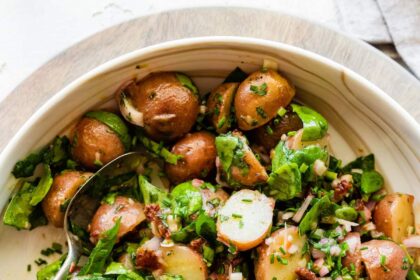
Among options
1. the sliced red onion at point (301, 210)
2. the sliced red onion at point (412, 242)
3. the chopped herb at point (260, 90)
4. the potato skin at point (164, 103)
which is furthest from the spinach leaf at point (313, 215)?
the potato skin at point (164, 103)

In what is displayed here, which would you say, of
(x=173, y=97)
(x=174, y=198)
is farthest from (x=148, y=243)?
(x=173, y=97)

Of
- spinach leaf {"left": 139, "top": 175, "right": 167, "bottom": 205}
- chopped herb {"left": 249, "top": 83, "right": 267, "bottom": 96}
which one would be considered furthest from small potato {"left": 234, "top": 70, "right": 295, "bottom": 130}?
spinach leaf {"left": 139, "top": 175, "right": 167, "bottom": 205}

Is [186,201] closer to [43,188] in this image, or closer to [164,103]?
[164,103]

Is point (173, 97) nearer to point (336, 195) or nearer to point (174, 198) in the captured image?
point (174, 198)

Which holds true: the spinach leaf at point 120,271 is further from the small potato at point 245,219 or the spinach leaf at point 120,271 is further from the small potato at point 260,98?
the small potato at point 260,98

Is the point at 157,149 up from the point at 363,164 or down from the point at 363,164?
up

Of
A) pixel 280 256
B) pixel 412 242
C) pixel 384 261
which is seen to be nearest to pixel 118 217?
pixel 280 256
